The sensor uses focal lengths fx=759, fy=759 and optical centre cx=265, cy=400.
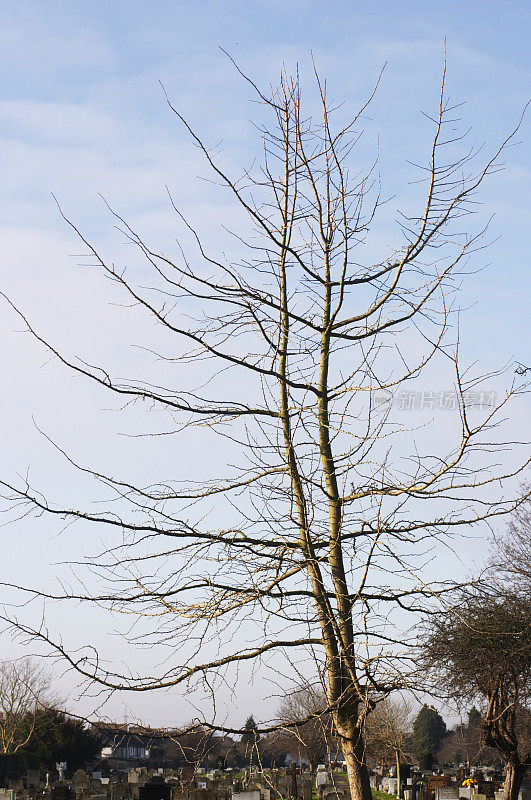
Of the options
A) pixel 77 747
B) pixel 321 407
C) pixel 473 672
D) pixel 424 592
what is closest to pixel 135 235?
pixel 321 407

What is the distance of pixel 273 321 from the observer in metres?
4.66

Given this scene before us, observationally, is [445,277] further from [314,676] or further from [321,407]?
[314,676]

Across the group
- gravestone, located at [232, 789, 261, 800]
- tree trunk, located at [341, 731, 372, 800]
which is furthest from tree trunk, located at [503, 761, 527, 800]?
tree trunk, located at [341, 731, 372, 800]

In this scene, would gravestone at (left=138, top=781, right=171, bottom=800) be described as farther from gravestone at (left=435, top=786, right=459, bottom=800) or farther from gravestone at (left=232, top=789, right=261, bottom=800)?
gravestone at (left=435, top=786, right=459, bottom=800)

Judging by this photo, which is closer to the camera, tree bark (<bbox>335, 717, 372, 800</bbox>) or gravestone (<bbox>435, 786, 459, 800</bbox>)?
tree bark (<bbox>335, 717, 372, 800</bbox>)

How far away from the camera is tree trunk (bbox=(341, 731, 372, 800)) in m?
4.18

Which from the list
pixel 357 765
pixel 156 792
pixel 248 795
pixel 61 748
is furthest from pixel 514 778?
pixel 61 748

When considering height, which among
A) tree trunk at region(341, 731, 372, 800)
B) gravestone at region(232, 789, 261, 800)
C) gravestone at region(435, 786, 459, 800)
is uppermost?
tree trunk at region(341, 731, 372, 800)

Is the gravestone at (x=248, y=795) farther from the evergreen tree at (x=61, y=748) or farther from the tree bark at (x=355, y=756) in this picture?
the evergreen tree at (x=61, y=748)

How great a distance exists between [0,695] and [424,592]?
42574mm

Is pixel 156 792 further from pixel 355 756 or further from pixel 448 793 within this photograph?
pixel 355 756

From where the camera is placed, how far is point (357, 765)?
4191mm

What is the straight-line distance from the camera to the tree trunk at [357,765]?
4.18m

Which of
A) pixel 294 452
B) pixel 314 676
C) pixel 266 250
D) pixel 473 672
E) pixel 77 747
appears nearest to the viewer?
pixel 314 676
